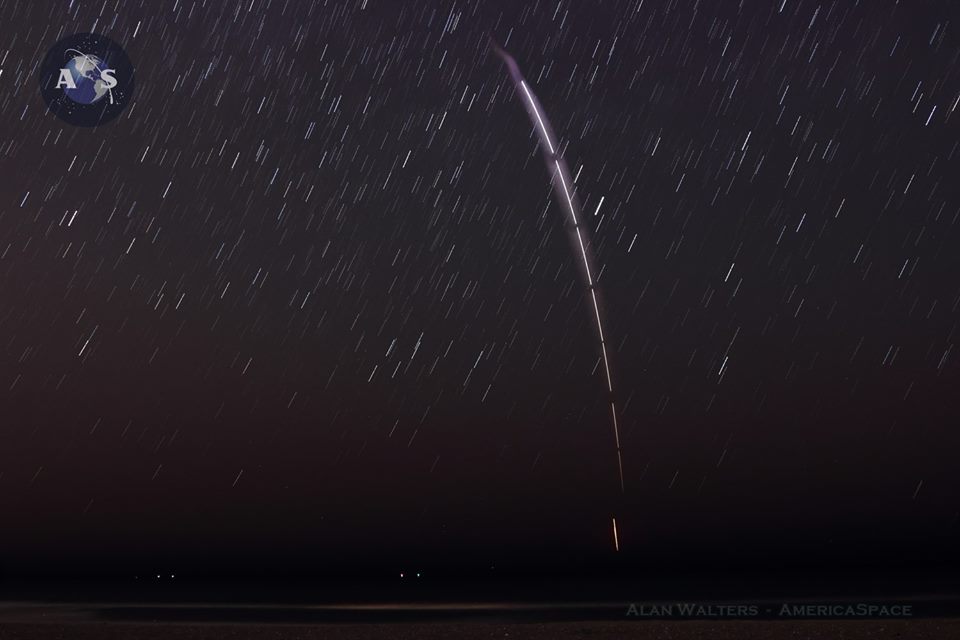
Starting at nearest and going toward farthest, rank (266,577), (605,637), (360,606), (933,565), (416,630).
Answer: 1. (605,637)
2. (416,630)
3. (360,606)
4. (933,565)
5. (266,577)

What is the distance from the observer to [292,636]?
487 cm

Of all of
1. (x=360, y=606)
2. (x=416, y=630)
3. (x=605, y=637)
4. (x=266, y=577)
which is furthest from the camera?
(x=266, y=577)

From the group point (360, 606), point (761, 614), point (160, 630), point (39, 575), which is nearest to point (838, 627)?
point (761, 614)

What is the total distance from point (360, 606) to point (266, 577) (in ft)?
4.49

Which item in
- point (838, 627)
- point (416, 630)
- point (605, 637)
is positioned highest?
point (838, 627)

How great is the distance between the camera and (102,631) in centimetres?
510

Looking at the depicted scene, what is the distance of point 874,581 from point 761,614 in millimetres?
1196

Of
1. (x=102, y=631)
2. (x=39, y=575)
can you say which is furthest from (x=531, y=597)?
(x=39, y=575)

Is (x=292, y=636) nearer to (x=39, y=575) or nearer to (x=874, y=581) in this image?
(x=39, y=575)

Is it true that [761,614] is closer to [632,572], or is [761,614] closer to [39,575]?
[632,572]

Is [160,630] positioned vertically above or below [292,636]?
below

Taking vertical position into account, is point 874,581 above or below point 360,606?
above

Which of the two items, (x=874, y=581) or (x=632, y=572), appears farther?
(x=632, y=572)

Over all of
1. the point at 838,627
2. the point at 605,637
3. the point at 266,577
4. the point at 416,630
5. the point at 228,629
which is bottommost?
the point at 266,577
